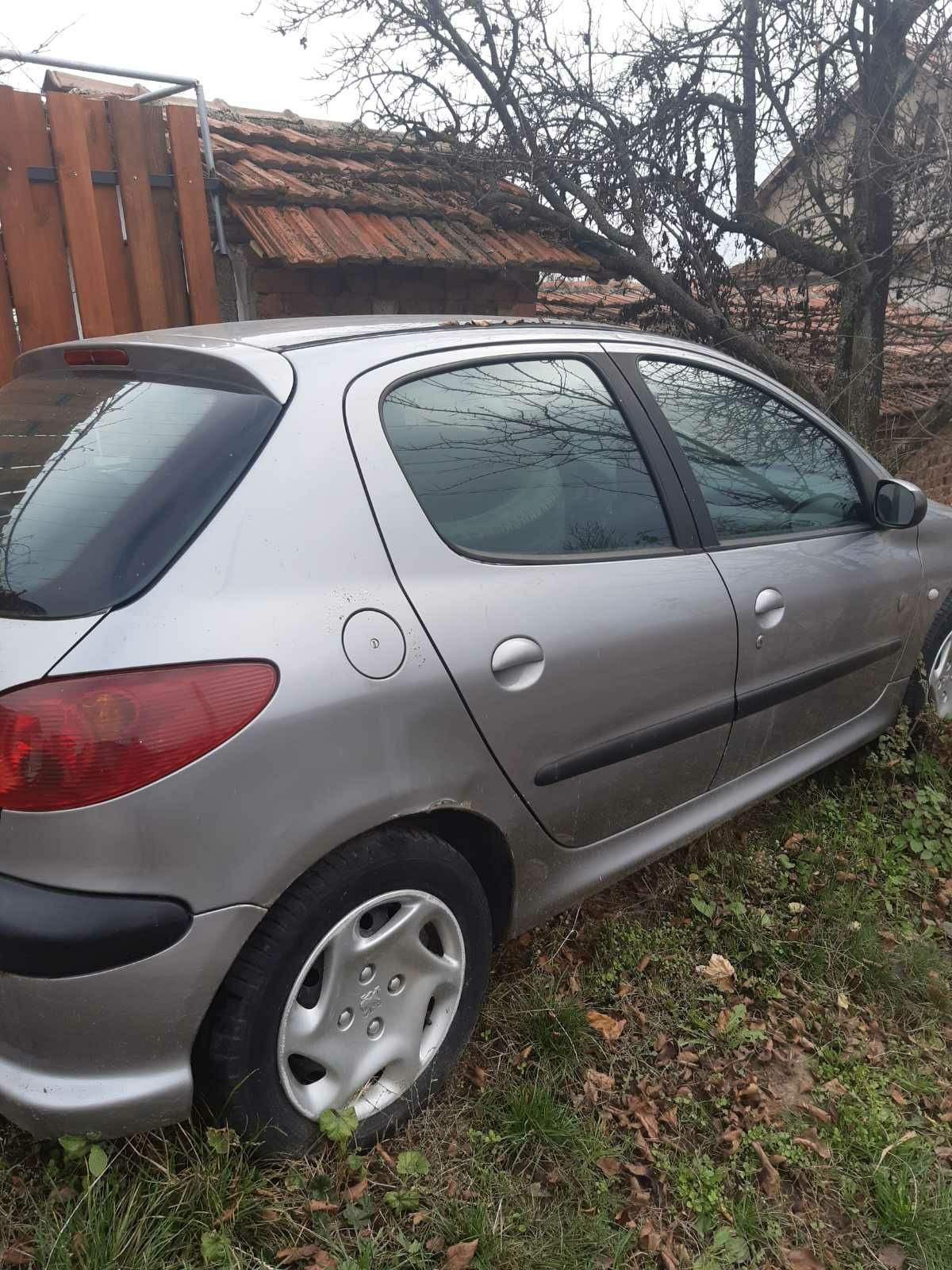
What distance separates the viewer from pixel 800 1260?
1877mm

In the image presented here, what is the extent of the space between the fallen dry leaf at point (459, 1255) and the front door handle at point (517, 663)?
3.46 feet

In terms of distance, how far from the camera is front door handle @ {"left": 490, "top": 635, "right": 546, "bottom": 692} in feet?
6.36

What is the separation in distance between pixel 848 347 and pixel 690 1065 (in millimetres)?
5254

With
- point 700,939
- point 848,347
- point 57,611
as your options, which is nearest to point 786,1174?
point 700,939

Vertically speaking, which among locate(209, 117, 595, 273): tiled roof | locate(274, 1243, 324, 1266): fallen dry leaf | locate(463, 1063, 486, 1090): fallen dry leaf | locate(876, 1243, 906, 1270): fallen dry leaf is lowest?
locate(876, 1243, 906, 1270): fallen dry leaf

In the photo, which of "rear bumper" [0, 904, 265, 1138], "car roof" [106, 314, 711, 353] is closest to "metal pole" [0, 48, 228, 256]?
"car roof" [106, 314, 711, 353]

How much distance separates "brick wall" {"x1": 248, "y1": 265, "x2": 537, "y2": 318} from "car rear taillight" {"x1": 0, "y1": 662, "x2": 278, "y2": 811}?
3.46m

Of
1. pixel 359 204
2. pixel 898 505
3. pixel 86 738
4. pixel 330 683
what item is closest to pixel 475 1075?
pixel 330 683

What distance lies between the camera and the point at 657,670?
2.31 m

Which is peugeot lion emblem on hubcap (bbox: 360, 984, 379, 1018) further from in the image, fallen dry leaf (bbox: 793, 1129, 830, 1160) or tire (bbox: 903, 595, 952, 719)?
tire (bbox: 903, 595, 952, 719)

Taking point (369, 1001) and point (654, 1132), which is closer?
point (369, 1001)

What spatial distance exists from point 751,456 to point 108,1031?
233 cm

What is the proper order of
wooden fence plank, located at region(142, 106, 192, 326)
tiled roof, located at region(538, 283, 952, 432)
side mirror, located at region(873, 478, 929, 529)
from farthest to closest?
tiled roof, located at region(538, 283, 952, 432) → wooden fence plank, located at region(142, 106, 192, 326) → side mirror, located at region(873, 478, 929, 529)

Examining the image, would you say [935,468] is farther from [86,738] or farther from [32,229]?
[86,738]
